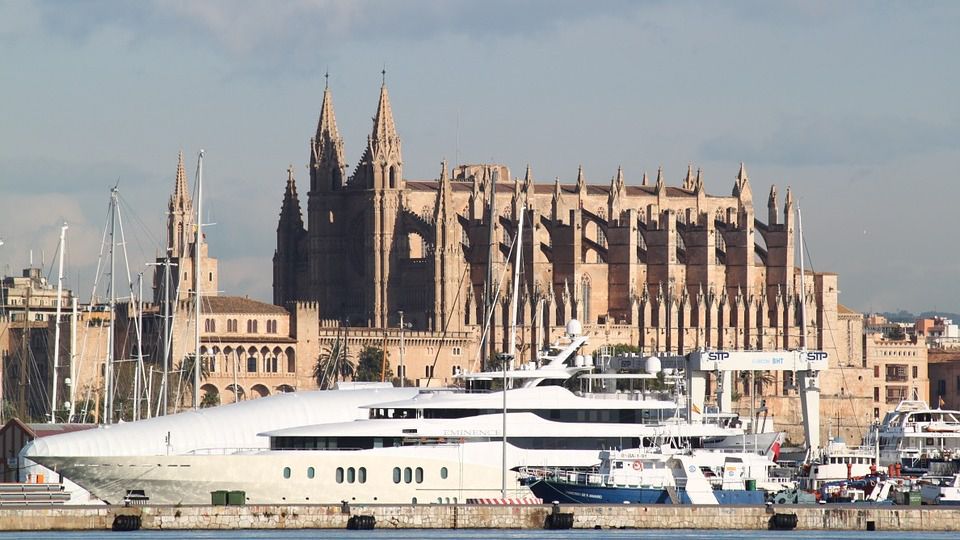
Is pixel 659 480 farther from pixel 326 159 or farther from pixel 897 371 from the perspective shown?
pixel 897 371

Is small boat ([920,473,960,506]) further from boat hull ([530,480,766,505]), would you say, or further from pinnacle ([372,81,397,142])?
pinnacle ([372,81,397,142])

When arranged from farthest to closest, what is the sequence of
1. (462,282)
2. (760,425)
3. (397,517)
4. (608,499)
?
(462,282) → (760,425) → (608,499) → (397,517)

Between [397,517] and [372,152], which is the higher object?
[372,152]

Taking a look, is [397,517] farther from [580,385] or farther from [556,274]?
[556,274]

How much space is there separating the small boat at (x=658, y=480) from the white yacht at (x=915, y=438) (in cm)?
1501

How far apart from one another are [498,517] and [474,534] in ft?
3.57

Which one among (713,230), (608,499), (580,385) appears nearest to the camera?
(608,499)

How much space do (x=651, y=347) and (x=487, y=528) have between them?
94745 mm

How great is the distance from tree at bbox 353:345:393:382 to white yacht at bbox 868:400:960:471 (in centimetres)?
6001

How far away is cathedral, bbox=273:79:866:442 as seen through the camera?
15138 centimetres

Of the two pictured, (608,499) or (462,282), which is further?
(462,282)

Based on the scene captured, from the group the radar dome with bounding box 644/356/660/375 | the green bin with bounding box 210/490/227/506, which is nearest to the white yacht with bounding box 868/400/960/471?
the radar dome with bounding box 644/356/660/375

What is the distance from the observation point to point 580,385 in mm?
72625

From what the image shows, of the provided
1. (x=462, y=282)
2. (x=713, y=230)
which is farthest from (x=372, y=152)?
(x=713, y=230)
